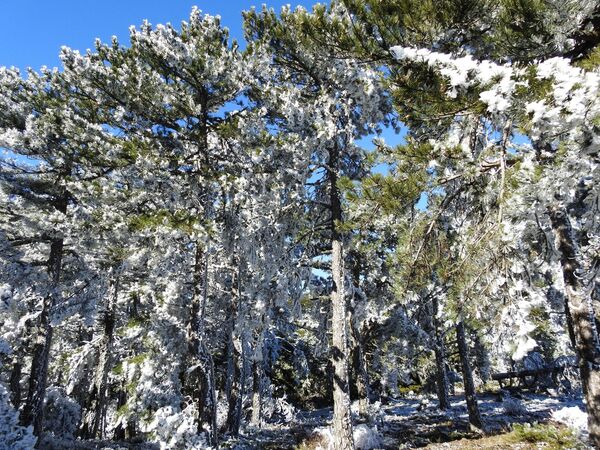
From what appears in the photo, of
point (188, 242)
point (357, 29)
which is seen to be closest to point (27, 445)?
point (188, 242)

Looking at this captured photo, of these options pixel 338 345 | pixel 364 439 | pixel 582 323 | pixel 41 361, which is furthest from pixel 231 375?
pixel 582 323

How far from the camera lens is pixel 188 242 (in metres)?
9.86

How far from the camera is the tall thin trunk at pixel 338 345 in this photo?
8883mm

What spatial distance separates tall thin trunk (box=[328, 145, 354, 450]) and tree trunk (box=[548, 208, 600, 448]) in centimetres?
437

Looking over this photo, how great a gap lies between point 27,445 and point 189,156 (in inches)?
294

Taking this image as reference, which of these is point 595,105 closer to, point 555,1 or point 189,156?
point 555,1

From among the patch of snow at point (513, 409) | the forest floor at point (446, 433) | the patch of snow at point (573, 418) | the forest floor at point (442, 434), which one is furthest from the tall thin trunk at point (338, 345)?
the patch of snow at point (513, 409)

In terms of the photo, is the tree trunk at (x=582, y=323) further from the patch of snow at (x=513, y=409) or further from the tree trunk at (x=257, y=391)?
the tree trunk at (x=257, y=391)

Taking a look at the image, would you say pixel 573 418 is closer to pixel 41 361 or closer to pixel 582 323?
pixel 582 323

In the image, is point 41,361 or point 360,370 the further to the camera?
point 360,370

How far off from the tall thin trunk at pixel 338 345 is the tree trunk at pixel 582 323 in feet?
14.3

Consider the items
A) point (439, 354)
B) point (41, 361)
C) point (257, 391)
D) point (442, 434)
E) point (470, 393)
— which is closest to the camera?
point (41, 361)

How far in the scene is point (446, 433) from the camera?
42.2 feet

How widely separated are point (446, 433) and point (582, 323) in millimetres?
8290
